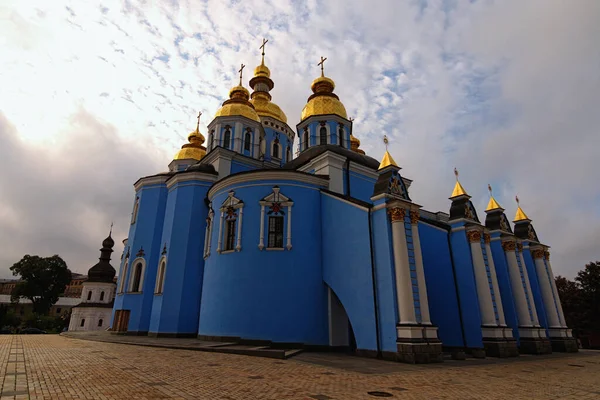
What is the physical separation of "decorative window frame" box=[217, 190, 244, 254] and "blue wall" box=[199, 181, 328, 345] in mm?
177

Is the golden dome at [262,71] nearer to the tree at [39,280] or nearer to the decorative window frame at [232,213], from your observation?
the decorative window frame at [232,213]

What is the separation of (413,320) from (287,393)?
6793mm

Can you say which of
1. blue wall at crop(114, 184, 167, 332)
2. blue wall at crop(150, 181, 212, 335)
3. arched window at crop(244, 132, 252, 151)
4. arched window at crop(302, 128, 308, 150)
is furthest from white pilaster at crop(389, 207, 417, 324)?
blue wall at crop(114, 184, 167, 332)

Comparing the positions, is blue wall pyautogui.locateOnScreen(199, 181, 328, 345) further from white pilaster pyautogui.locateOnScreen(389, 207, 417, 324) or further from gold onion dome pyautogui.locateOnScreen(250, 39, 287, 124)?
gold onion dome pyautogui.locateOnScreen(250, 39, 287, 124)

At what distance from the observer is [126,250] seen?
2305 centimetres

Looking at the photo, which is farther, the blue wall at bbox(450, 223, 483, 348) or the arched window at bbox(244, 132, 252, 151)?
the arched window at bbox(244, 132, 252, 151)

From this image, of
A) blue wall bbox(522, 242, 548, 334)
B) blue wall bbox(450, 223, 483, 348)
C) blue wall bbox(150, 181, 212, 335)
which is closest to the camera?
blue wall bbox(450, 223, 483, 348)

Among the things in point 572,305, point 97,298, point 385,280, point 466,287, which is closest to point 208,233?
point 385,280

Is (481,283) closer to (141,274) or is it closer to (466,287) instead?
(466,287)

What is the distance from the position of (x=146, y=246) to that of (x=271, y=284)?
34.5ft

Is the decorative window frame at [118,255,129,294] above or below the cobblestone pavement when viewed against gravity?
above

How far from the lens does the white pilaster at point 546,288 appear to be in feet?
65.1

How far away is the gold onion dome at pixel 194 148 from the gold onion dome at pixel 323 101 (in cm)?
920

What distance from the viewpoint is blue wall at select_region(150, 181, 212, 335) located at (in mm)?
18266
